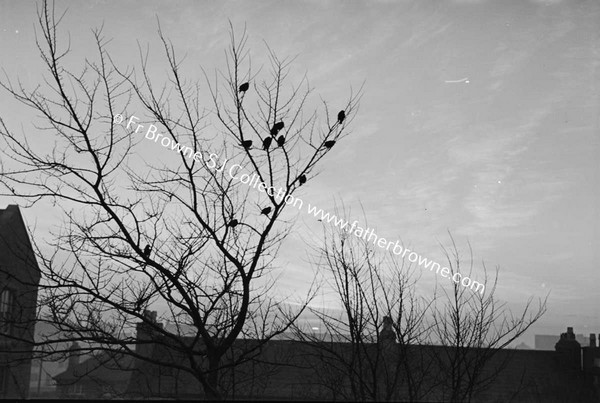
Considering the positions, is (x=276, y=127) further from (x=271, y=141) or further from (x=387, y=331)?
(x=387, y=331)

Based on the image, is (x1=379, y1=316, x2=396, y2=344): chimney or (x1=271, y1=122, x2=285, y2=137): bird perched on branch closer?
(x1=271, y1=122, x2=285, y2=137): bird perched on branch

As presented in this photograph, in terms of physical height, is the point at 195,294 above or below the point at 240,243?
below

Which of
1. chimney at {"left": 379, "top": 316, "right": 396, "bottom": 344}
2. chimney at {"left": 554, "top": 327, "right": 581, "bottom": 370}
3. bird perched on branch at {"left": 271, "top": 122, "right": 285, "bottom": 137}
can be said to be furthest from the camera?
chimney at {"left": 554, "top": 327, "right": 581, "bottom": 370}

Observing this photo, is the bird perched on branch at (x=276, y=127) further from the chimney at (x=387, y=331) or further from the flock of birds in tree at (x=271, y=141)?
the chimney at (x=387, y=331)

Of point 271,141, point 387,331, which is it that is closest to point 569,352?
point 387,331

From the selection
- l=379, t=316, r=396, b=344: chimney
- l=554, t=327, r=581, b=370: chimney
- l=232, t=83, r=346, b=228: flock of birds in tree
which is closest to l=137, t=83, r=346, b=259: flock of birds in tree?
l=232, t=83, r=346, b=228: flock of birds in tree

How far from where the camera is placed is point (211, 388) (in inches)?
165

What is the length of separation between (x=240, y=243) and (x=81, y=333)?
1514 millimetres

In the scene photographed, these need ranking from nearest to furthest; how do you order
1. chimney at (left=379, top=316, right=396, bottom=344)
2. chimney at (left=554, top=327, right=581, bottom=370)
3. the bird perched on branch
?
1. the bird perched on branch
2. chimney at (left=379, top=316, right=396, bottom=344)
3. chimney at (left=554, top=327, right=581, bottom=370)

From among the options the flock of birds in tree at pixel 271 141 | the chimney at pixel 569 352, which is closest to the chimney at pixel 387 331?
the flock of birds in tree at pixel 271 141

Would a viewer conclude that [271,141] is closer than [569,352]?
Yes

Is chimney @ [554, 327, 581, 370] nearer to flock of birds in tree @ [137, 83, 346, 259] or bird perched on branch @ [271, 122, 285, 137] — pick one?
flock of birds in tree @ [137, 83, 346, 259]

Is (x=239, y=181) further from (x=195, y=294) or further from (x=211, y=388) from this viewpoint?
(x=211, y=388)

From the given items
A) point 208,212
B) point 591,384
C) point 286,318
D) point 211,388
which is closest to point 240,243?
point 208,212
